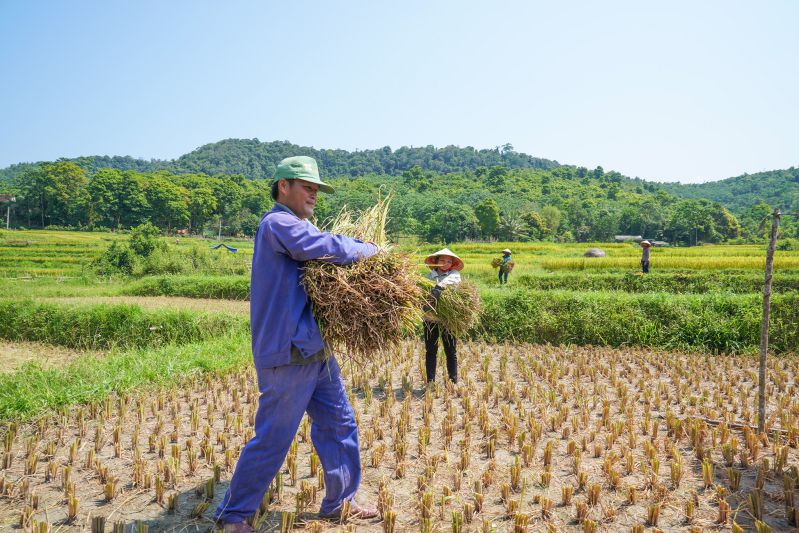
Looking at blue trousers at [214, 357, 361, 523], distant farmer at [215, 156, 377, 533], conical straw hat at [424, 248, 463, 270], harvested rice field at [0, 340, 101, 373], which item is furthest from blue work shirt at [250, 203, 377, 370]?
harvested rice field at [0, 340, 101, 373]

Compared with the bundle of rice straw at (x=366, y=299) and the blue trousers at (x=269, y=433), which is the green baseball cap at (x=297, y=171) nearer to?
the bundle of rice straw at (x=366, y=299)

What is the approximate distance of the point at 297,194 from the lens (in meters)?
2.93

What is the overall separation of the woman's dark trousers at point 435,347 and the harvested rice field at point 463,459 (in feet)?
0.63

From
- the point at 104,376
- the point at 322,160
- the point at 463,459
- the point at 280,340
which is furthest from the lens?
the point at 322,160

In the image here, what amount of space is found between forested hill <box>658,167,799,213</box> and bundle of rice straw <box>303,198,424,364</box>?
95.7 meters

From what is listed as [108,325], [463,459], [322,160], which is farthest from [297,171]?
[322,160]

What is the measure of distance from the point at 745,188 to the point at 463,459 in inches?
5184

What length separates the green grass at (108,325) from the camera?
1012 cm

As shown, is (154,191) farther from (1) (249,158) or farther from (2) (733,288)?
(1) (249,158)

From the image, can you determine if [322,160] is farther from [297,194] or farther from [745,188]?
[297,194]

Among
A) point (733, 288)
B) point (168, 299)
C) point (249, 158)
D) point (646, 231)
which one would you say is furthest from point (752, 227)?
point (249, 158)

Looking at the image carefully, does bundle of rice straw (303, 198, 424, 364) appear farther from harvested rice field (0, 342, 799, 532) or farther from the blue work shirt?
harvested rice field (0, 342, 799, 532)

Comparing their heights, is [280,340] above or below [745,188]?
below

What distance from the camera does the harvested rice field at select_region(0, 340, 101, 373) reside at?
28.8 feet
